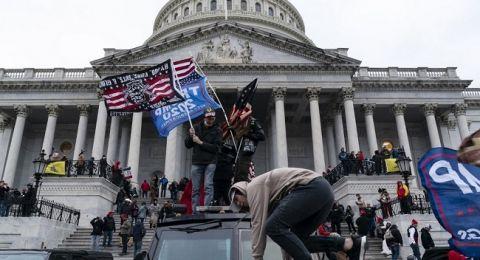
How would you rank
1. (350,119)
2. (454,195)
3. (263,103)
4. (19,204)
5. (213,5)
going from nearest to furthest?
1. (454,195)
2. (19,204)
3. (350,119)
4. (263,103)
5. (213,5)

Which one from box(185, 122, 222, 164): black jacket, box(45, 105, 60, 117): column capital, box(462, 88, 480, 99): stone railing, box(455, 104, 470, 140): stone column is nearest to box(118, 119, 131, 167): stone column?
box(45, 105, 60, 117): column capital

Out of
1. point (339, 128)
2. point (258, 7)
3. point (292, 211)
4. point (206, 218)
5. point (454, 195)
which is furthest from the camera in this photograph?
point (258, 7)

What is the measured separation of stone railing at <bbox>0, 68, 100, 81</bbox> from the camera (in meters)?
39.4

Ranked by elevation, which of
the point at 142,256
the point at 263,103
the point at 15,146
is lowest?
the point at 142,256

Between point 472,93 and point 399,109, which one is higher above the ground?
point 472,93

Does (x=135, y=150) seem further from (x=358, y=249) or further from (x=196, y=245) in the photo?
(x=358, y=249)

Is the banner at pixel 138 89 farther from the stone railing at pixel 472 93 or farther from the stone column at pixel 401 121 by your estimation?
the stone railing at pixel 472 93

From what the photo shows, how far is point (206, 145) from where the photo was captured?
7680 millimetres

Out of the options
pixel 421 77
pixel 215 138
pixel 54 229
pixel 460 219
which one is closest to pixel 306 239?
pixel 460 219

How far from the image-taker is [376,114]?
41.5m

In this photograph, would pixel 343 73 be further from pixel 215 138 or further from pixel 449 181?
pixel 449 181

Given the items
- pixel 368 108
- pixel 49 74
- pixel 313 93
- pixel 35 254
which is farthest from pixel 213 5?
pixel 35 254

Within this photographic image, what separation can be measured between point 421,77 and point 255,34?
17.0 metres

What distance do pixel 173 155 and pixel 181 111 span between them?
775 inches
